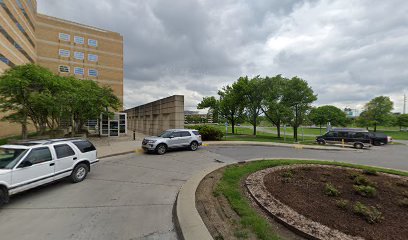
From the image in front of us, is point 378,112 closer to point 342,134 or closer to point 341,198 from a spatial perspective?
point 342,134

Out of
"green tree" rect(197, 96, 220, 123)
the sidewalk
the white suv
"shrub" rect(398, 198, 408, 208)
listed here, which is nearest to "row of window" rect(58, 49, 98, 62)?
"green tree" rect(197, 96, 220, 123)

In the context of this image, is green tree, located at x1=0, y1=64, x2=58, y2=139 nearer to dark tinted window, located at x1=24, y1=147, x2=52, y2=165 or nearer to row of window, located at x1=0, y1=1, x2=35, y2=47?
dark tinted window, located at x1=24, y1=147, x2=52, y2=165

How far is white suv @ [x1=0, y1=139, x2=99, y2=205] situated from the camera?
17.2 ft

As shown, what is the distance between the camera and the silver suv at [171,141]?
522 inches

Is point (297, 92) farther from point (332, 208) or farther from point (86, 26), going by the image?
point (86, 26)

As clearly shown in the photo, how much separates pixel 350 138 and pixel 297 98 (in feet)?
33.9

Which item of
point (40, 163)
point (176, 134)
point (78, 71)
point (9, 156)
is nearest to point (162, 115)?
point (176, 134)

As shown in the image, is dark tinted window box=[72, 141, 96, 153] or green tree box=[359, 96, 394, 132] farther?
green tree box=[359, 96, 394, 132]

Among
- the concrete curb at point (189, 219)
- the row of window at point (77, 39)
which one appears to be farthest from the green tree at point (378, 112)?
the row of window at point (77, 39)

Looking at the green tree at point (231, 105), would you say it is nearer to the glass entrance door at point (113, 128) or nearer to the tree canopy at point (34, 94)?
the glass entrance door at point (113, 128)

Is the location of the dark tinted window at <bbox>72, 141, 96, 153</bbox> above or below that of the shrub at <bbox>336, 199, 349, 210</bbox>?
above

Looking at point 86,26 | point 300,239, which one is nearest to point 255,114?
point 300,239

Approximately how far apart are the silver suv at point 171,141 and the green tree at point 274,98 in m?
19.9

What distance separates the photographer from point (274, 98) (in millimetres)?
31703
